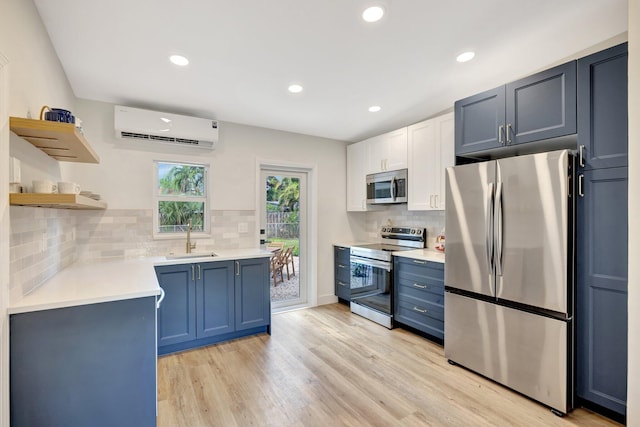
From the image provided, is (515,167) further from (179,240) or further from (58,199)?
(179,240)

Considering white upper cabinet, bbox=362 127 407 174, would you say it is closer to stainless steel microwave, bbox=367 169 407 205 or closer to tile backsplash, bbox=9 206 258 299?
stainless steel microwave, bbox=367 169 407 205

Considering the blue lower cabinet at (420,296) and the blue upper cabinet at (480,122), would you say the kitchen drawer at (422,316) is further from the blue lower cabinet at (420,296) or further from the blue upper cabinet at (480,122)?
the blue upper cabinet at (480,122)

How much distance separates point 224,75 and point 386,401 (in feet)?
9.40

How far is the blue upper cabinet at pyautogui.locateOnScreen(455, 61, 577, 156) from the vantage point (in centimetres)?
212

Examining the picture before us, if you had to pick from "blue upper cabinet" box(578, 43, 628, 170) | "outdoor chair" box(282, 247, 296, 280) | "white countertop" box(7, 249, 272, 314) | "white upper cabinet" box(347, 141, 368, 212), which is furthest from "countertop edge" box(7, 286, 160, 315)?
"white upper cabinet" box(347, 141, 368, 212)

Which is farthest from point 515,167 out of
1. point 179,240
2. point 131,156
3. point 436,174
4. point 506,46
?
point 131,156

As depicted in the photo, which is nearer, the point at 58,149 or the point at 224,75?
the point at 58,149

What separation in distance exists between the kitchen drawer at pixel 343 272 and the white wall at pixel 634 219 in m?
2.84

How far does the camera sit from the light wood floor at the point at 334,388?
2.01 meters

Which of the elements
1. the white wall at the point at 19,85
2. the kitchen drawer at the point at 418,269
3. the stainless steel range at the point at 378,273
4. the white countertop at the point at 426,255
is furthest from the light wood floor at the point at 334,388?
the white wall at the point at 19,85

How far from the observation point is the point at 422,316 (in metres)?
3.16

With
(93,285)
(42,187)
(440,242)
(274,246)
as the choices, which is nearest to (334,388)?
(93,285)

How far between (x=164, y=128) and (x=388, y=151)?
8.55 ft

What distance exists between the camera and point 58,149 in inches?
75.1
